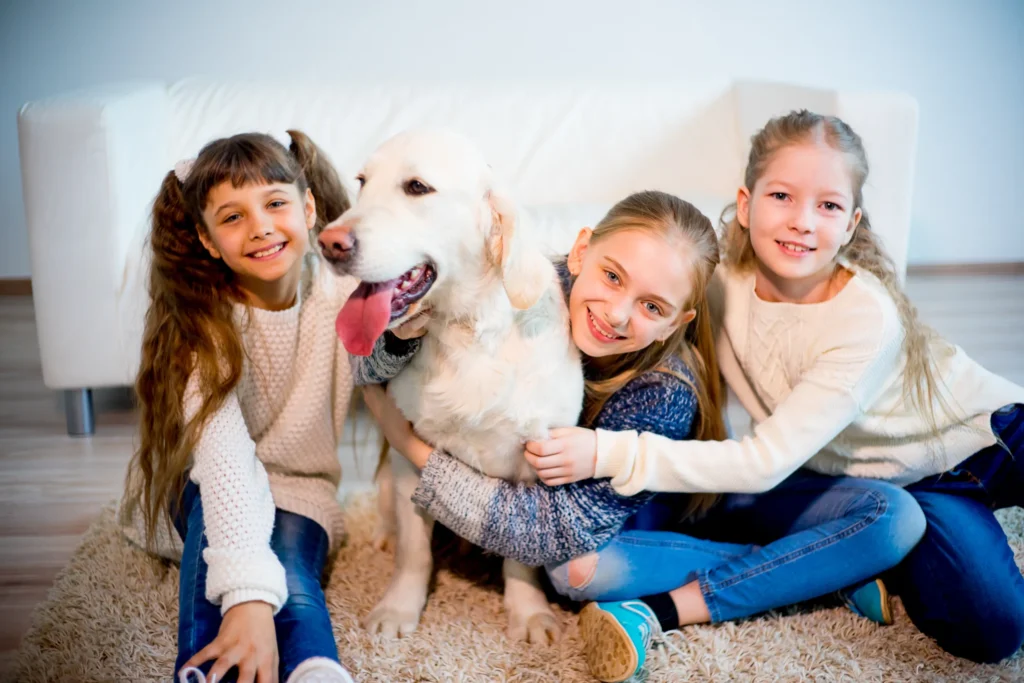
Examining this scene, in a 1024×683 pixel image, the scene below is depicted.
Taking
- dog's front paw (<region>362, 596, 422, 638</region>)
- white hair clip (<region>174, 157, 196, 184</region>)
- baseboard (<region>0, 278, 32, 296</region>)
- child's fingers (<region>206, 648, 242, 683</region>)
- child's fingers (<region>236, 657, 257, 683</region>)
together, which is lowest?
baseboard (<region>0, 278, 32, 296</region>)

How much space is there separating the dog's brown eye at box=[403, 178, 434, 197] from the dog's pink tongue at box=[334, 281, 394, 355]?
0.39 ft

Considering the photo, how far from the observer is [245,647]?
3.68 feet

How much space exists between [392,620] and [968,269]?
3136mm

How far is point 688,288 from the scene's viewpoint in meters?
1.29

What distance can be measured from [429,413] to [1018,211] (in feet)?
10.2

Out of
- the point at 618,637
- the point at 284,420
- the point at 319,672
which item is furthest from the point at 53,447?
the point at 618,637

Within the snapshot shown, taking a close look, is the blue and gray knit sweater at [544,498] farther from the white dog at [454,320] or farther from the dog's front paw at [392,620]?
the dog's front paw at [392,620]

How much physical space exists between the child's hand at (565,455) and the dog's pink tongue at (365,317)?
31 cm

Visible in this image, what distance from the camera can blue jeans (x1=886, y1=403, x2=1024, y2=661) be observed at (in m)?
1.28

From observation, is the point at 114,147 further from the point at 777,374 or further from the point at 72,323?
the point at 777,374

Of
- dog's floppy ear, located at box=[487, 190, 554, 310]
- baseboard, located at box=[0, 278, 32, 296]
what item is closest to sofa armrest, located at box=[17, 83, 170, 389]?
dog's floppy ear, located at box=[487, 190, 554, 310]

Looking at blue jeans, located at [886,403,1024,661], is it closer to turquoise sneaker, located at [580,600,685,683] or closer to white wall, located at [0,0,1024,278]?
turquoise sneaker, located at [580,600,685,683]

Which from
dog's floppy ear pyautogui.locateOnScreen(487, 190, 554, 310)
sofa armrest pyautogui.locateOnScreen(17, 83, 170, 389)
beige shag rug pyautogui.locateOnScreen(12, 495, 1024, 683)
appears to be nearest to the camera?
dog's floppy ear pyautogui.locateOnScreen(487, 190, 554, 310)

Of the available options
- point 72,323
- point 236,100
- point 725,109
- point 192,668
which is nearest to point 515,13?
point 725,109
